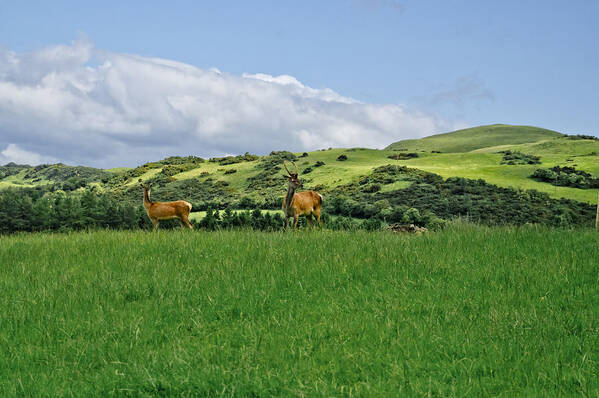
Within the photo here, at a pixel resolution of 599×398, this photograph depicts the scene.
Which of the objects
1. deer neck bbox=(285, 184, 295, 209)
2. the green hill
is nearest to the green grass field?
deer neck bbox=(285, 184, 295, 209)

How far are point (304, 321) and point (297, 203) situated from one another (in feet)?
42.4

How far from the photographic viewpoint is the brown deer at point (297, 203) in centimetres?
1856

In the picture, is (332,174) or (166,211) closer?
(166,211)

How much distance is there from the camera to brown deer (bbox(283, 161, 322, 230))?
731 inches

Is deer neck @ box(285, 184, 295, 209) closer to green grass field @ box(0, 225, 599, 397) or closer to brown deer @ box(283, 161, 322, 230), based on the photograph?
brown deer @ box(283, 161, 322, 230)

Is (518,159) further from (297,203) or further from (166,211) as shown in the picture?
(166,211)

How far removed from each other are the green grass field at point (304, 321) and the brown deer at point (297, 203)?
724 cm

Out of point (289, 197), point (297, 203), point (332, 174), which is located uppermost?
point (332, 174)

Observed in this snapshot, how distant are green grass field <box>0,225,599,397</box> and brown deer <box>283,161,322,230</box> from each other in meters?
7.24

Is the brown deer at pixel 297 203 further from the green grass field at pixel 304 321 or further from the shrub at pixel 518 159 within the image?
the shrub at pixel 518 159

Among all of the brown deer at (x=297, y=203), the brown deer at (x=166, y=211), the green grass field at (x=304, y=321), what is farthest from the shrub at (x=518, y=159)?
the green grass field at (x=304, y=321)

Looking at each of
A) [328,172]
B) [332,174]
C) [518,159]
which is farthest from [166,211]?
[518,159]

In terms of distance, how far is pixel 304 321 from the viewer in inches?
268

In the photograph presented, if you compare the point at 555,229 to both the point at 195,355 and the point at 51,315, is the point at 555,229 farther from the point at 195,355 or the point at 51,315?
the point at 51,315
